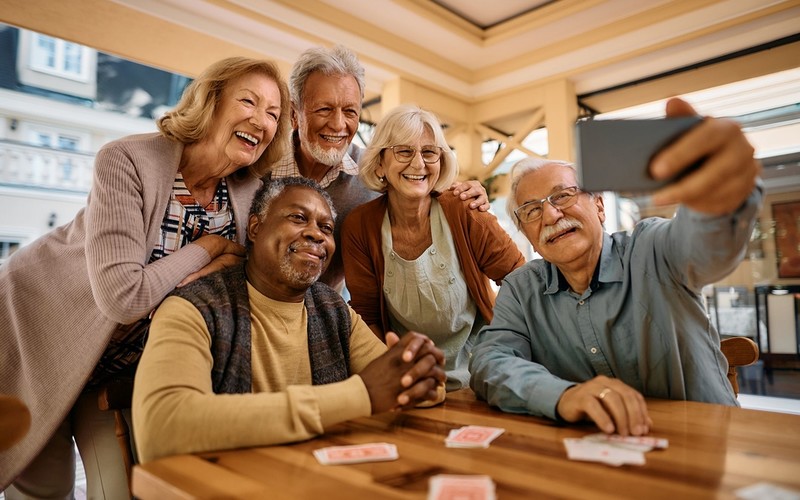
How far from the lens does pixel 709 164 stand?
91cm

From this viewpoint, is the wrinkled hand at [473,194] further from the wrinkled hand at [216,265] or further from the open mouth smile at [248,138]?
the wrinkled hand at [216,265]

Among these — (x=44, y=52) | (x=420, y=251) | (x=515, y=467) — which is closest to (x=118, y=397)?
(x=515, y=467)

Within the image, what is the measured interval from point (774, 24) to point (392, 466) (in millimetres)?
4773

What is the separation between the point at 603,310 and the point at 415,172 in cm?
95

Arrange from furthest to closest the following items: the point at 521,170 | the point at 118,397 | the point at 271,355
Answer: the point at 521,170 → the point at 271,355 → the point at 118,397

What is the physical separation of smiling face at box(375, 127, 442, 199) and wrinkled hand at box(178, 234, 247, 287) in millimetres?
711

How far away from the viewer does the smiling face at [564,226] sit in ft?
5.48

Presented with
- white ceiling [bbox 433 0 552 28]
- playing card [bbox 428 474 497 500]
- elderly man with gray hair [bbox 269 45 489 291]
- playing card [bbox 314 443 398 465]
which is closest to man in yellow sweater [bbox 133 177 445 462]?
playing card [bbox 314 443 398 465]

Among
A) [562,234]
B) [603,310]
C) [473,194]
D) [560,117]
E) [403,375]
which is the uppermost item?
[560,117]

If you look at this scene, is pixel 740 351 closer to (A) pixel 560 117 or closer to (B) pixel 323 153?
(B) pixel 323 153

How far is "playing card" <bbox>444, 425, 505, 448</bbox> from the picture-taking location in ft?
3.60

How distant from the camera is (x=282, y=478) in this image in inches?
36.5

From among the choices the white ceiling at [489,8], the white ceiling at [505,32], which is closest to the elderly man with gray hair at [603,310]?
the white ceiling at [505,32]

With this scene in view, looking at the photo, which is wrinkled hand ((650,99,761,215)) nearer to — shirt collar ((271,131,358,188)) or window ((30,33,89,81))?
shirt collar ((271,131,358,188))
